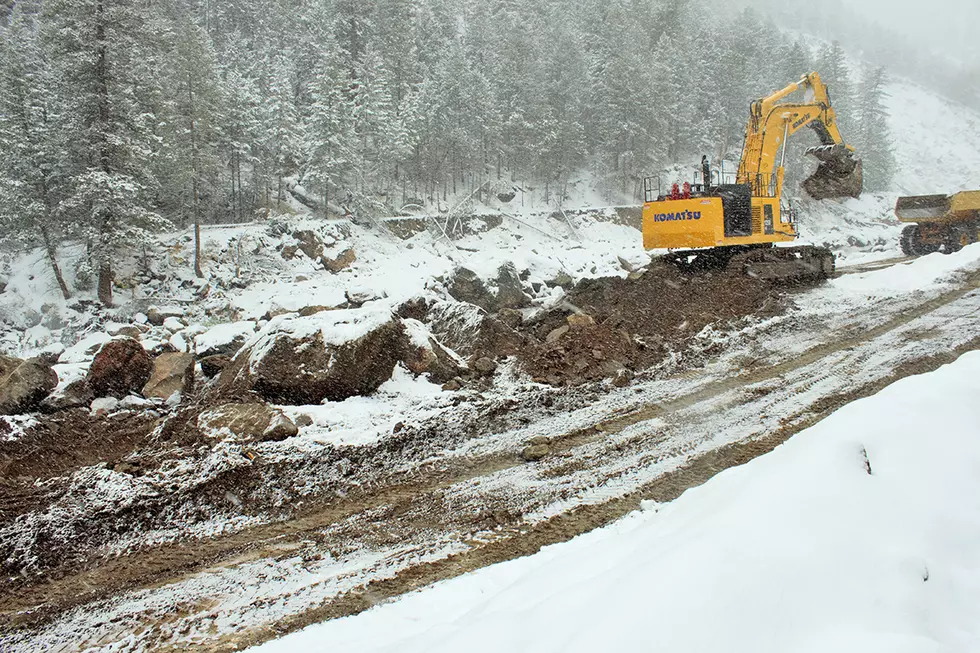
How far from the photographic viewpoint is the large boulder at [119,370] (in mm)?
6671

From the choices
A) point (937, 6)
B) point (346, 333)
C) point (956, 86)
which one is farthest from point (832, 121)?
point (937, 6)

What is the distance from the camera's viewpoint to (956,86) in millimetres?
98438

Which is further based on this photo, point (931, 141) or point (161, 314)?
point (931, 141)

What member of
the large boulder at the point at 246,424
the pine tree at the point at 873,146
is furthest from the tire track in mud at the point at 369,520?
the pine tree at the point at 873,146

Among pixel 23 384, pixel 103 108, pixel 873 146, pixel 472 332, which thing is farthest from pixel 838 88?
pixel 23 384

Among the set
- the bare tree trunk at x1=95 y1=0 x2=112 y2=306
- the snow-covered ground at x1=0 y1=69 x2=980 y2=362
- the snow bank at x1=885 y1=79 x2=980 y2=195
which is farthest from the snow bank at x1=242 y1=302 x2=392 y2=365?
the snow bank at x1=885 y1=79 x2=980 y2=195

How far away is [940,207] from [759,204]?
12.1 m

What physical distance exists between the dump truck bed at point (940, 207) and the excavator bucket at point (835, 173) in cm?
830

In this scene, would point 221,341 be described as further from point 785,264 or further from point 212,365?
point 785,264

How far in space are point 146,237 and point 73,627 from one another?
18.8 meters

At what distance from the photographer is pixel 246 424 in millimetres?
5305

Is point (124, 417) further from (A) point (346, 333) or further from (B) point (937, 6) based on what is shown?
(B) point (937, 6)

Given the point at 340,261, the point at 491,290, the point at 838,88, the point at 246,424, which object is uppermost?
the point at 838,88

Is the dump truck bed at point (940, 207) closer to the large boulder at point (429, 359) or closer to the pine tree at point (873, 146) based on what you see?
the large boulder at point (429, 359)
